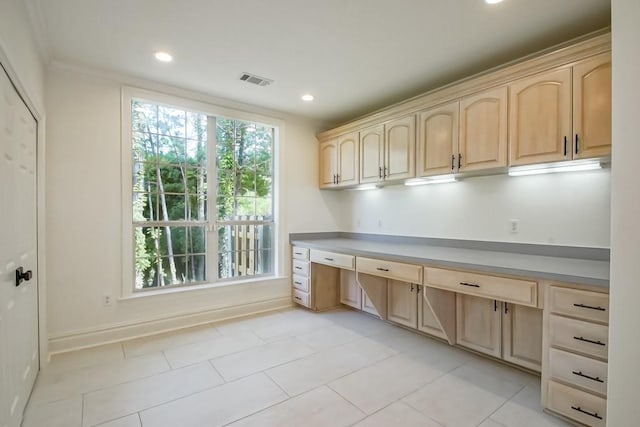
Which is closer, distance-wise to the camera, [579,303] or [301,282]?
[579,303]

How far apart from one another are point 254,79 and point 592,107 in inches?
104

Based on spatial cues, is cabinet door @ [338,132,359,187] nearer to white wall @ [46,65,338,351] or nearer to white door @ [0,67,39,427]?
white wall @ [46,65,338,351]

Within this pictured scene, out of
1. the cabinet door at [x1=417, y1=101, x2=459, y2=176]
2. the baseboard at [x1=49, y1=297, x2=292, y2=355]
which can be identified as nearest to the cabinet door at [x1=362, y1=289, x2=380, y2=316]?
the baseboard at [x1=49, y1=297, x2=292, y2=355]

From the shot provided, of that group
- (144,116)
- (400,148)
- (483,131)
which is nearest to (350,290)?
(400,148)

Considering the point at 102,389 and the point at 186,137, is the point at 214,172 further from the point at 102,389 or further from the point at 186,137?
the point at 102,389

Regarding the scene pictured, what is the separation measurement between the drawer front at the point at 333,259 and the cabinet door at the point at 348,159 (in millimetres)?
902

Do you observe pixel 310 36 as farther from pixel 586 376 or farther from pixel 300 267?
pixel 586 376

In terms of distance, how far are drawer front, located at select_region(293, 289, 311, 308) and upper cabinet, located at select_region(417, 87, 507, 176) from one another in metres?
2.01

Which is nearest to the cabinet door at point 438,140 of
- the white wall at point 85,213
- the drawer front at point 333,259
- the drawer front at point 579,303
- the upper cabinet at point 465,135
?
the upper cabinet at point 465,135

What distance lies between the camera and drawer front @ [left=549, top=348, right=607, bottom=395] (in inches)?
66.2

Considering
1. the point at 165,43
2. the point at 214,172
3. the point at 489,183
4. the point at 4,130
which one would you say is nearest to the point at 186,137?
the point at 214,172

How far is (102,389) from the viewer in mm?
2148

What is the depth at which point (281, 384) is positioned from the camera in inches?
87.0

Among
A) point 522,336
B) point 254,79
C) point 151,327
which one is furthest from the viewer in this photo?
point 151,327
